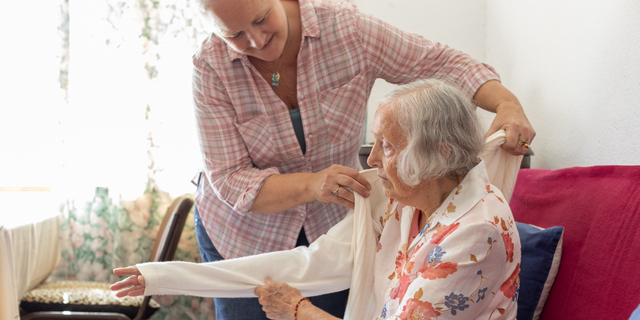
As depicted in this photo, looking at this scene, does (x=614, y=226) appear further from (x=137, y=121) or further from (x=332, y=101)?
(x=137, y=121)

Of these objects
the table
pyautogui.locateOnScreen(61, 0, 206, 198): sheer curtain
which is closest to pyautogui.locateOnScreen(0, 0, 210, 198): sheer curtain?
pyautogui.locateOnScreen(61, 0, 206, 198): sheer curtain

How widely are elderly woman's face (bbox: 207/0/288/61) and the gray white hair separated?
43cm

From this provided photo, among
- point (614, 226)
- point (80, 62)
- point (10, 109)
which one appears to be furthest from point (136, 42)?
point (614, 226)

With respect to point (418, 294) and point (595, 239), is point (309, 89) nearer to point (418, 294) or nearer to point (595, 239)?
point (418, 294)

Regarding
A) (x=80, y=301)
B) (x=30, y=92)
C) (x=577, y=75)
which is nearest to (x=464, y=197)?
(x=577, y=75)

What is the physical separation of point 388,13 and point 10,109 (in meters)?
2.63

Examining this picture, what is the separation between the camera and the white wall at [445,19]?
271 cm

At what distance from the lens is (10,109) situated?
3.25 m

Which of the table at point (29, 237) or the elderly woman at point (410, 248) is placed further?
the table at point (29, 237)

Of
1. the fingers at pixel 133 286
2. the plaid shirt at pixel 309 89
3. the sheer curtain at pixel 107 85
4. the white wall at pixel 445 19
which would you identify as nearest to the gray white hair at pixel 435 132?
the plaid shirt at pixel 309 89

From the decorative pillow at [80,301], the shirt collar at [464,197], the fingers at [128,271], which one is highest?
the shirt collar at [464,197]

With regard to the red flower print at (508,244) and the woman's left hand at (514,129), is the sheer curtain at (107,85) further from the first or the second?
the red flower print at (508,244)

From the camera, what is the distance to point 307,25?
145 cm

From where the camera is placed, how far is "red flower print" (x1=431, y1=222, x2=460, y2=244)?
1.07 metres
